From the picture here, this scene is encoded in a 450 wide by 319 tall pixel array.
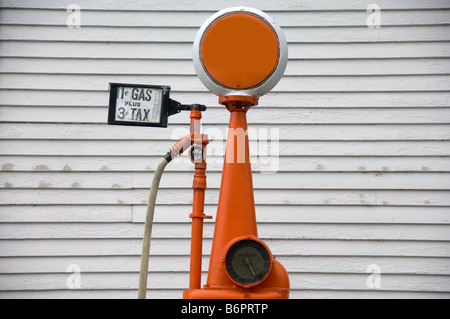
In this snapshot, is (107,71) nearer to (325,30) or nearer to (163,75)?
(163,75)

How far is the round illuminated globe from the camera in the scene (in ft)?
7.73

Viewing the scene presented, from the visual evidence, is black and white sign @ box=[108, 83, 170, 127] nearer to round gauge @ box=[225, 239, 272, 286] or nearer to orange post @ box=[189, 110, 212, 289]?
orange post @ box=[189, 110, 212, 289]

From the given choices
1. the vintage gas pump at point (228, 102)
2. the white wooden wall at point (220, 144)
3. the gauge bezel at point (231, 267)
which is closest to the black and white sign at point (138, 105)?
the vintage gas pump at point (228, 102)

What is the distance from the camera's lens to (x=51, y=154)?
395 cm

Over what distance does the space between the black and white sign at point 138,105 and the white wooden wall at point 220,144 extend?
1.51 metres

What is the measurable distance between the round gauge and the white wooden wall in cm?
164

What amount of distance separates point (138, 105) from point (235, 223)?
70 cm

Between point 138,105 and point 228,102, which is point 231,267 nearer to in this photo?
point 228,102

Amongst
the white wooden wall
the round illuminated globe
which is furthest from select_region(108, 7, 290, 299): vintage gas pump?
the white wooden wall

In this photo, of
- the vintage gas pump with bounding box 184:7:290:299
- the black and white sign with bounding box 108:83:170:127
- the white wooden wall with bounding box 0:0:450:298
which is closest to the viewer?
the vintage gas pump with bounding box 184:7:290:299

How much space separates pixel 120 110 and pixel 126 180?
1.56 metres

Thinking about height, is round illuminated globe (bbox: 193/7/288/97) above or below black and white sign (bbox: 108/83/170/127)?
above

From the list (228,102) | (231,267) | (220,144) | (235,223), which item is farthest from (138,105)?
(220,144)

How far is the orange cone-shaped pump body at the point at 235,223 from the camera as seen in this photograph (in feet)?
7.22
